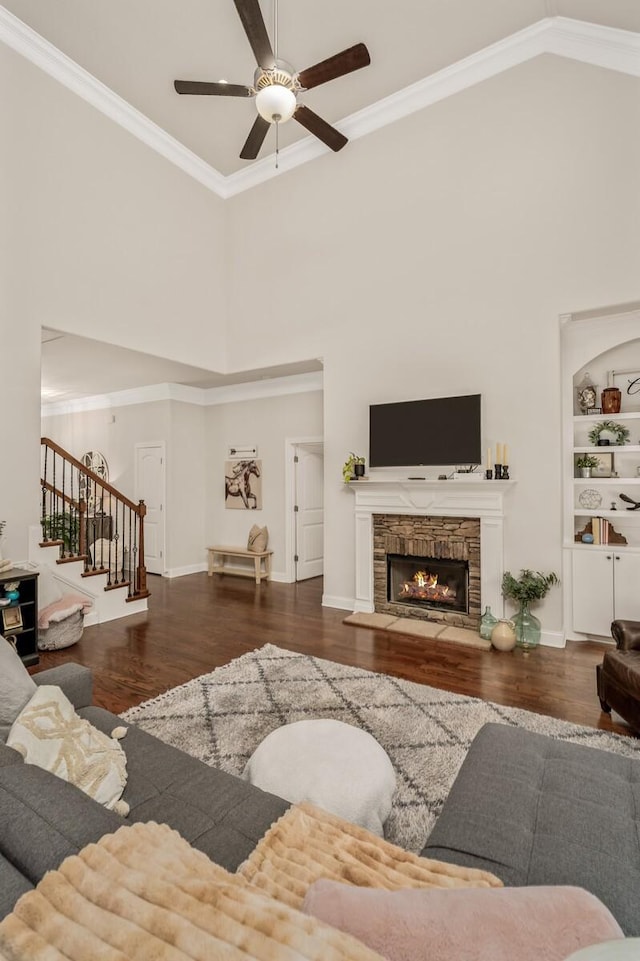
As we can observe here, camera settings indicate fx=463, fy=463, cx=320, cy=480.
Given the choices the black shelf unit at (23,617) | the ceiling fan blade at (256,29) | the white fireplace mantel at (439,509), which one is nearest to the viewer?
the ceiling fan blade at (256,29)

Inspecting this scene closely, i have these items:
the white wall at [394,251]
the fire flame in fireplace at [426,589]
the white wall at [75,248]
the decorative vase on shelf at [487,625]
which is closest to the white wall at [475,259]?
the white wall at [394,251]

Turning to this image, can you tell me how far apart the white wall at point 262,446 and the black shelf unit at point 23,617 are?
3.56 meters

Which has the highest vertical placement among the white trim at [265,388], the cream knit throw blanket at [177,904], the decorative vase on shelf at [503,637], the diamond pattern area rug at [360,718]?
the white trim at [265,388]

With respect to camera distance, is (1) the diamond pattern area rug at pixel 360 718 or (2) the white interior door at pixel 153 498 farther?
(2) the white interior door at pixel 153 498

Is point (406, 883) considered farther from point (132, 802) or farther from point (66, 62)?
point (66, 62)

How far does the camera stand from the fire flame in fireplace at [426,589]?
4.97 metres

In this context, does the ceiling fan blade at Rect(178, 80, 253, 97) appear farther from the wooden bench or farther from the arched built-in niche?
the wooden bench

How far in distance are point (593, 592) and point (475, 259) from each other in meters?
3.40

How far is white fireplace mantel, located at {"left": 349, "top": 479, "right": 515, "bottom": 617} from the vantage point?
4.52m

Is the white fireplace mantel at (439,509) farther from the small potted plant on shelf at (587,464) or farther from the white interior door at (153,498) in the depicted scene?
the white interior door at (153,498)

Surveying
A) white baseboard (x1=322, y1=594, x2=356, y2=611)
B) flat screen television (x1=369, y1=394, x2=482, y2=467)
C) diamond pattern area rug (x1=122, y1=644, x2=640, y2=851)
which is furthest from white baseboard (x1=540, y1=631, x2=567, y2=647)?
white baseboard (x1=322, y1=594, x2=356, y2=611)

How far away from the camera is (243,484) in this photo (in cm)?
746

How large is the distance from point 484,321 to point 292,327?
2388 mm

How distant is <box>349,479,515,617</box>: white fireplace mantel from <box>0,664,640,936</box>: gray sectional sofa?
283cm
